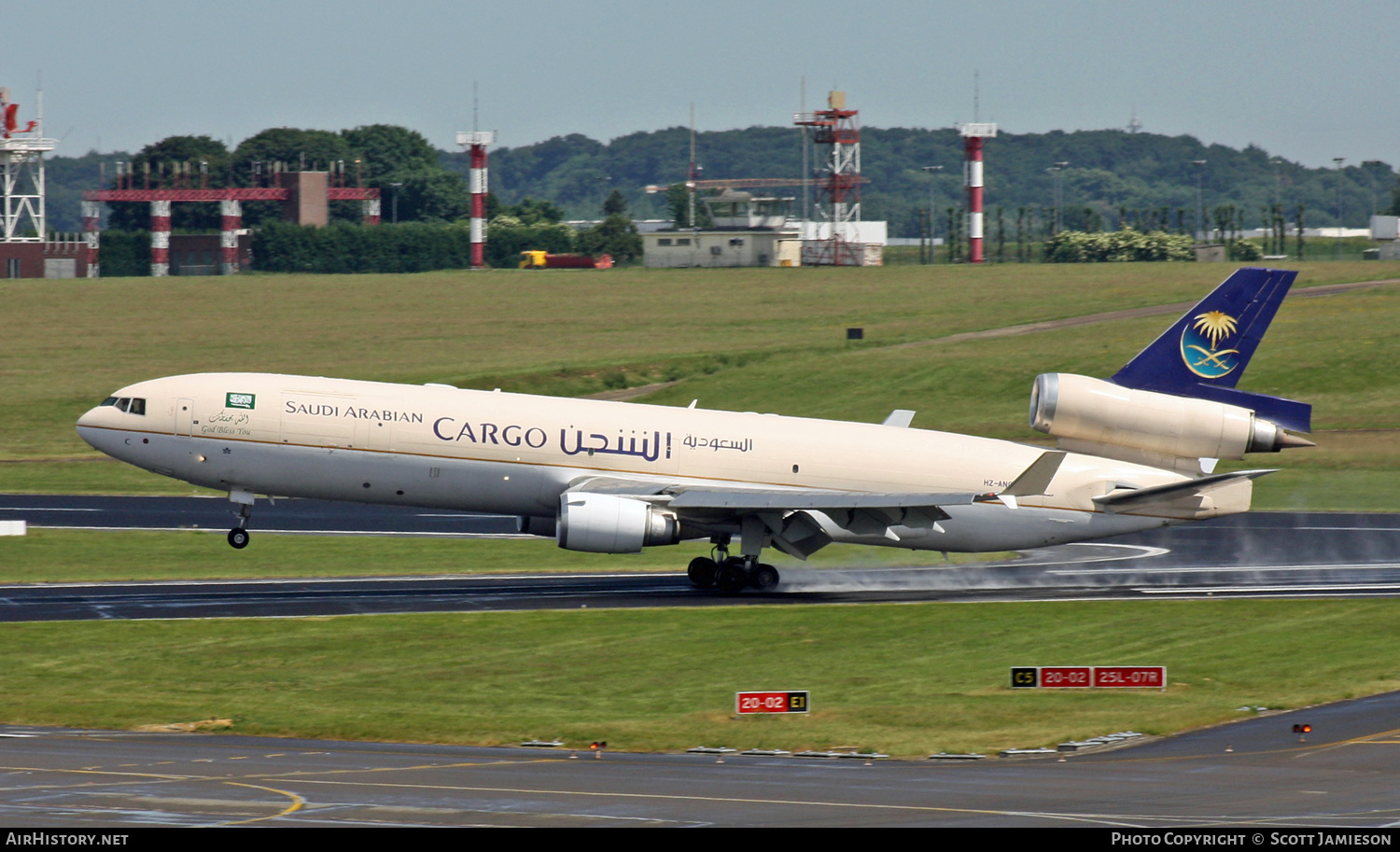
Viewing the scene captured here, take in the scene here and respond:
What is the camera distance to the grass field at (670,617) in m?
30.5

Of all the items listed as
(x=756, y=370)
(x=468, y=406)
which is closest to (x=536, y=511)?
(x=468, y=406)

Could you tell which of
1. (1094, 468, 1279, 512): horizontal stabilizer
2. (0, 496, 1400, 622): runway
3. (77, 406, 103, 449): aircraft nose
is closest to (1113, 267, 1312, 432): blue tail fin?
(1094, 468, 1279, 512): horizontal stabilizer

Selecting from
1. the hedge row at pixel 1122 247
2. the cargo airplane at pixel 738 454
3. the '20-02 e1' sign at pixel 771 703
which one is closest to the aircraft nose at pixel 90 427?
the cargo airplane at pixel 738 454

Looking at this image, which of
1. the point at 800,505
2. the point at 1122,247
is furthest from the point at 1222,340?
the point at 1122,247

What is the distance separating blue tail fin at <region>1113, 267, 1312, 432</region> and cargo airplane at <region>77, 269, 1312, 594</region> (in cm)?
5

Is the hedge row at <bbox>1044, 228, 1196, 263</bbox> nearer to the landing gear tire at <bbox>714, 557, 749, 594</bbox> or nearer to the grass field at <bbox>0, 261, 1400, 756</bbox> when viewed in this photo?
the grass field at <bbox>0, 261, 1400, 756</bbox>

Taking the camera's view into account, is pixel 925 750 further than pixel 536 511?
No

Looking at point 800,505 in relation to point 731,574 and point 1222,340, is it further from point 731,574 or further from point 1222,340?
point 1222,340

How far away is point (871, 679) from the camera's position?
1330 inches

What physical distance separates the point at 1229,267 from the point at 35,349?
106 meters

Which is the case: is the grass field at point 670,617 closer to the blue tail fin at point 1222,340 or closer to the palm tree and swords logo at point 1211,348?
the blue tail fin at point 1222,340

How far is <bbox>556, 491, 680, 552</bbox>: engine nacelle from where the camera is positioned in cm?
4269

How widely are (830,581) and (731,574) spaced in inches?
173
